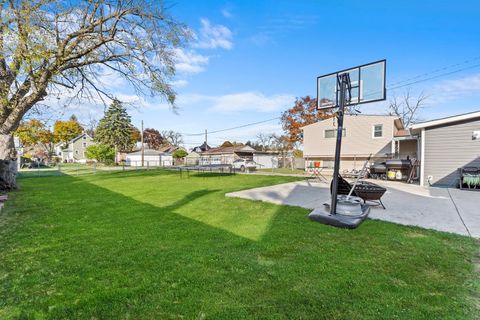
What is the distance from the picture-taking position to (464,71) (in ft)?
48.6

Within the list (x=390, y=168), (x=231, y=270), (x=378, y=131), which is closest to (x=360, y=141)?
(x=378, y=131)

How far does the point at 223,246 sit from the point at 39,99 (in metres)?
9.30

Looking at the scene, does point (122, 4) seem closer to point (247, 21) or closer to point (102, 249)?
point (247, 21)

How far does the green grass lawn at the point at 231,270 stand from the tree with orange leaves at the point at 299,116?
26.6m

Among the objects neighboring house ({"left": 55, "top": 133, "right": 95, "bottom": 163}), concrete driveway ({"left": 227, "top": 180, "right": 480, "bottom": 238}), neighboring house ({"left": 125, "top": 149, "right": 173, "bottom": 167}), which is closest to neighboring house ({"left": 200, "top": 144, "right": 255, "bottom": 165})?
neighboring house ({"left": 125, "top": 149, "right": 173, "bottom": 167})

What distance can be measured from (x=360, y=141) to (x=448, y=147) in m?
7.90

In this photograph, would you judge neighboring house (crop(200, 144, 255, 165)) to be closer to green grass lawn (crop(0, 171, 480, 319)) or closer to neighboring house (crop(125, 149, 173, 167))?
neighboring house (crop(125, 149, 173, 167))

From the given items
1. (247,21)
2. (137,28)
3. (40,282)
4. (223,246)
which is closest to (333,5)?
(247,21)

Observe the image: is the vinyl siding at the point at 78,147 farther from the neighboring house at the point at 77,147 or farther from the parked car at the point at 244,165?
the parked car at the point at 244,165

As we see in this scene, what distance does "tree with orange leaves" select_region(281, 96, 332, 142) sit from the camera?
30.2 metres

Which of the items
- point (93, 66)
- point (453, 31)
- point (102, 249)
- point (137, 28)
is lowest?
point (102, 249)

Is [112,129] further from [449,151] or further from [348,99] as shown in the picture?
[449,151]

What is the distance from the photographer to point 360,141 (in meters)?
18.0

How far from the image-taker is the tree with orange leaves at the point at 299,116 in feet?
99.0
